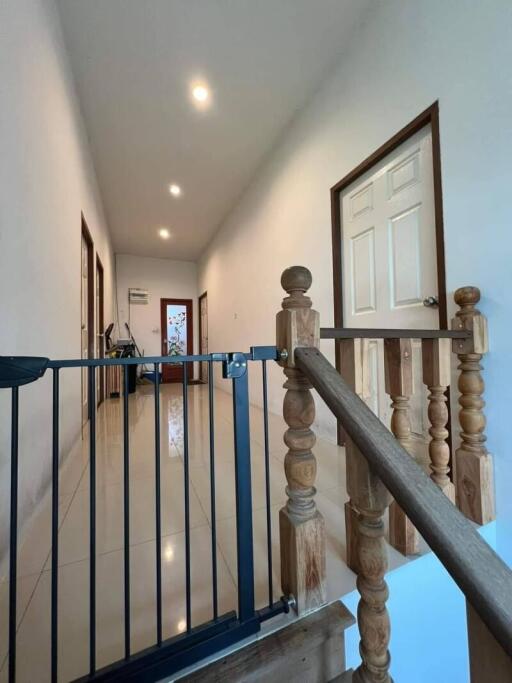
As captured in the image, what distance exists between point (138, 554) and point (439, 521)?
3.72 ft

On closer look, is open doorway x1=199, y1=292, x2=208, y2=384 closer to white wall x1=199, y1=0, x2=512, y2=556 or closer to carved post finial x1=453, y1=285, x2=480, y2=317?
white wall x1=199, y1=0, x2=512, y2=556

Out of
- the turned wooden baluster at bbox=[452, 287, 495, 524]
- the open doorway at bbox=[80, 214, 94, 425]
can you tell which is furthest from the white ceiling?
the turned wooden baluster at bbox=[452, 287, 495, 524]

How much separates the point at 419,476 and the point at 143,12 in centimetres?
284

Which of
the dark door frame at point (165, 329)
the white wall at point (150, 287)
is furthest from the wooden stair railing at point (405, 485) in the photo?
the white wall at point (150, 287)

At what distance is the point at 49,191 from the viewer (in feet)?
5.38

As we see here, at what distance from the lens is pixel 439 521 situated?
0.42 metres

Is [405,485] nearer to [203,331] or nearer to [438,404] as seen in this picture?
[438,404]

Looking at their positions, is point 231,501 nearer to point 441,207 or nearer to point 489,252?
point 489,252

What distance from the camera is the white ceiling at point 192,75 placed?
183 cm

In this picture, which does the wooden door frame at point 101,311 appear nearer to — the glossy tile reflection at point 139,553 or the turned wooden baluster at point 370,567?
the glossy tile reflection at point 139,553

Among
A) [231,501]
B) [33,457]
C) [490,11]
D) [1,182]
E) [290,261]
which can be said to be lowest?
[231,501]

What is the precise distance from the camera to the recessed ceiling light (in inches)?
92.4

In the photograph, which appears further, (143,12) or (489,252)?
(143,12)

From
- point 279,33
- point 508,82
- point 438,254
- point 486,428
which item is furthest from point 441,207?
point 279,33
